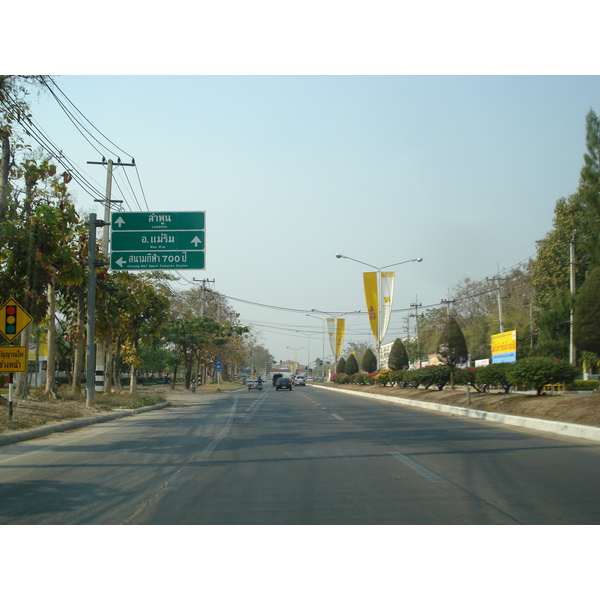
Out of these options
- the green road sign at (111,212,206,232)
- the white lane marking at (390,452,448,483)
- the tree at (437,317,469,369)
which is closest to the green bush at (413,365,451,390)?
the tree at (437,317,469,369)

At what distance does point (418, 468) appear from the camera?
945 cm

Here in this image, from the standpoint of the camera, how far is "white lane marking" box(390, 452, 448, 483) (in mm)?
8477

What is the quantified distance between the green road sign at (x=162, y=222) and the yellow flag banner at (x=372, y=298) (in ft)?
68.6

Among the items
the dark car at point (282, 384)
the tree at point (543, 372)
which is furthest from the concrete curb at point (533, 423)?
the dark car at point (282, 384)

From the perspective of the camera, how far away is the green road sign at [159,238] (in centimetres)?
2109

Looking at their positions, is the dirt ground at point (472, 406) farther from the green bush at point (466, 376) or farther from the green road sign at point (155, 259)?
the green road sign at point (155, 259)

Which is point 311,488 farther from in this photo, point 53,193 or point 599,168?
point 599,168

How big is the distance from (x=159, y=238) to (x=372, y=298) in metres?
21.7

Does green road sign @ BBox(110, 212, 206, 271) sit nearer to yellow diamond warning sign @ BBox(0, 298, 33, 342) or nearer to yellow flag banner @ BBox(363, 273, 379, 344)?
yellow diamond warning sign @ BBox(0, 298, 33, 342)

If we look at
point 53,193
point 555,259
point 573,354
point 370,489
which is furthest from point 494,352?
point 370,489

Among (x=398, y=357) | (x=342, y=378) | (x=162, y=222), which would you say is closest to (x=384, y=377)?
(x=398, y=357)

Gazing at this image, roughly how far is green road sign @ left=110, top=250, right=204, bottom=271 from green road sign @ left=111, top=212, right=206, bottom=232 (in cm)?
86

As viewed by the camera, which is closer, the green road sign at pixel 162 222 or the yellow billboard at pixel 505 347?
the green road sign at pixel 162 222

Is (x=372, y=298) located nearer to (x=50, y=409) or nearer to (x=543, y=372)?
(x=543, y=372)
